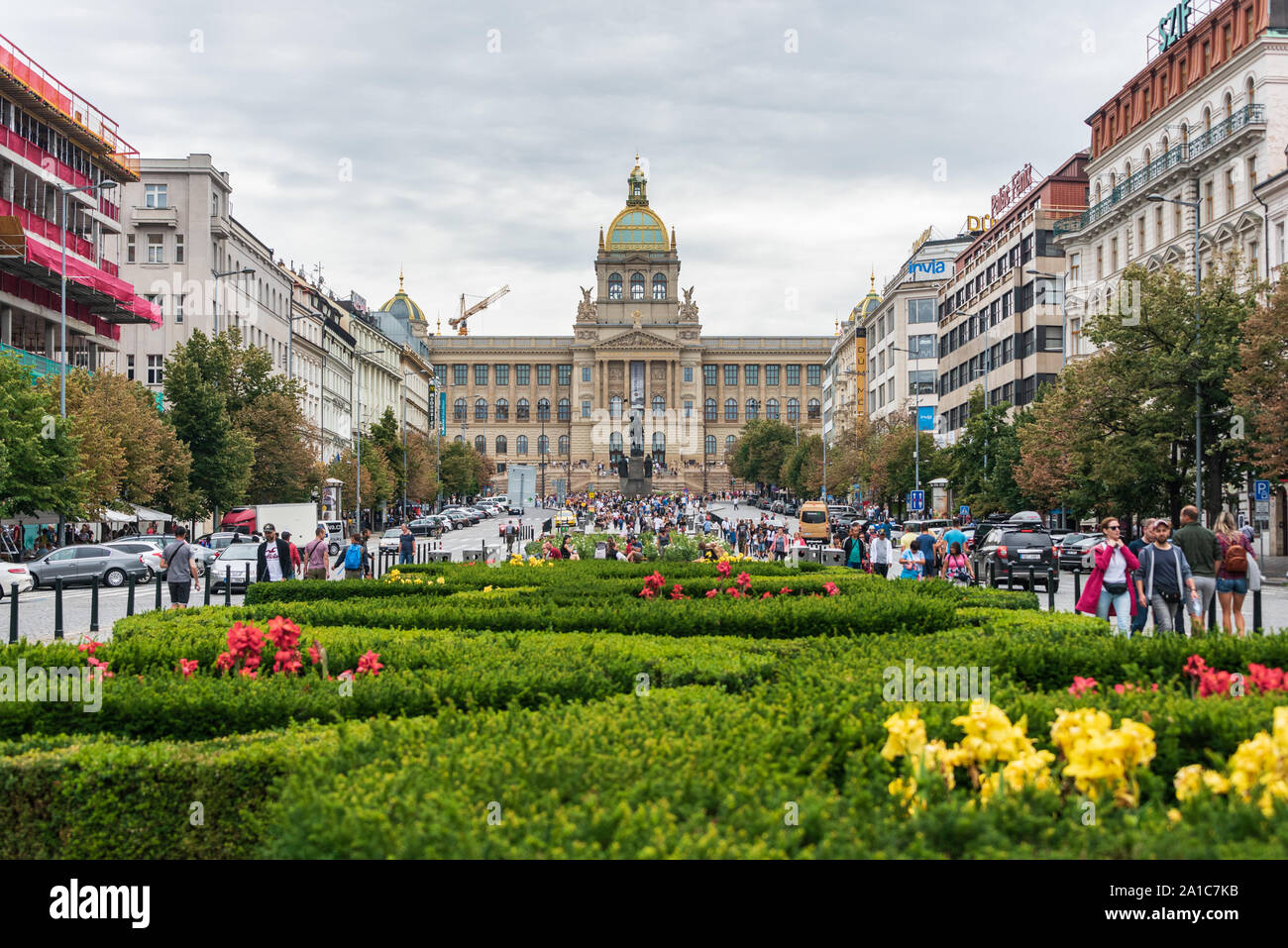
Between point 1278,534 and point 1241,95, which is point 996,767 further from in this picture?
point 1241,95

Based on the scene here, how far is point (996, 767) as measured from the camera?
18.0 feet

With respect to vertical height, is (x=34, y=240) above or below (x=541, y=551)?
above

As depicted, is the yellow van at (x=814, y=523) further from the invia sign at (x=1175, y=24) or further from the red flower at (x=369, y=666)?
the red flower at (x=369, y=666)

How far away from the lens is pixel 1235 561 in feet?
57.6

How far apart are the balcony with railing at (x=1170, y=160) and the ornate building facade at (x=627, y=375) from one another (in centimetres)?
12161

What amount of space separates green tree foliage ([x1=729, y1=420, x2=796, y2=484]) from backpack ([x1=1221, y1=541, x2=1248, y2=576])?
110 m

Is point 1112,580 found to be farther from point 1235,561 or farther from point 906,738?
point 906,738

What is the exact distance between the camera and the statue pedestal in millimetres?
132625

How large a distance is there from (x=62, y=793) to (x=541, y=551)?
26.9 metres

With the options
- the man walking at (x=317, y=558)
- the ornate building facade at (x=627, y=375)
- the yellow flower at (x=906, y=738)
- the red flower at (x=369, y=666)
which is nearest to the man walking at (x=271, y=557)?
the man walking at (x=317, y=558)

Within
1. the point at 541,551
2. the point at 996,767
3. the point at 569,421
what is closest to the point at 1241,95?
the point at 541,551

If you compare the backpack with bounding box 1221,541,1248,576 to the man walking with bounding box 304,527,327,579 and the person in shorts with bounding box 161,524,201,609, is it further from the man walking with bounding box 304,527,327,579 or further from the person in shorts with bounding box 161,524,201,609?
the person in shorts with bounding box 161,524,201,609

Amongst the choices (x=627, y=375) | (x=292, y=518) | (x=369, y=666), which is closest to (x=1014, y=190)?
(x=292, y=518)

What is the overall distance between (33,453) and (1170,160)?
42.1 m
